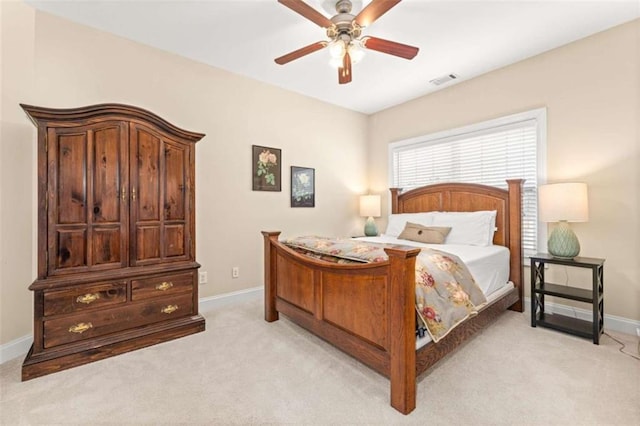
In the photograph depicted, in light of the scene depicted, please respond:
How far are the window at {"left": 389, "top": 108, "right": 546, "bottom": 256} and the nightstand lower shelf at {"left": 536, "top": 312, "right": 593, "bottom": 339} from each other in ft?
2.24

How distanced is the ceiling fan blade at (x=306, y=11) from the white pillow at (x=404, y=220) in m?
2.50

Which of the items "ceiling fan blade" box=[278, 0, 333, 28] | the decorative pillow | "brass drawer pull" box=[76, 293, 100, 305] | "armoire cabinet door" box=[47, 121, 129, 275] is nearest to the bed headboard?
the decorative pillow

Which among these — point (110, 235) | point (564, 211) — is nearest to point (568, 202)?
point (564, 211)

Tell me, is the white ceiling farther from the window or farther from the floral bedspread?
the floral bedspread

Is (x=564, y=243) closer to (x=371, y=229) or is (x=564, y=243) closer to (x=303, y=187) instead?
(x=371, y=229)

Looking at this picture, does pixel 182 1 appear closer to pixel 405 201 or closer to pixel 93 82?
pixel 93 82

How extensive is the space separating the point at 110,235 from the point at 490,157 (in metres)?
4.07

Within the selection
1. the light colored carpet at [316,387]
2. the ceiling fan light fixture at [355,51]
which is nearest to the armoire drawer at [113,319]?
the light colored carpet at [316,387]

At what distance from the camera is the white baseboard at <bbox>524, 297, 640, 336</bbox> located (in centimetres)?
259

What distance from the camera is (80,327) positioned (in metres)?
2.19

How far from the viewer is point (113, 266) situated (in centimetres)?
235

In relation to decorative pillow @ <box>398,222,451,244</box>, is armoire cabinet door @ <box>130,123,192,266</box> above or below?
above

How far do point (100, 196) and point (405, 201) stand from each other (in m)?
3.67

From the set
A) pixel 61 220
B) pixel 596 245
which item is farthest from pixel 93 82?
pixel 596 245
